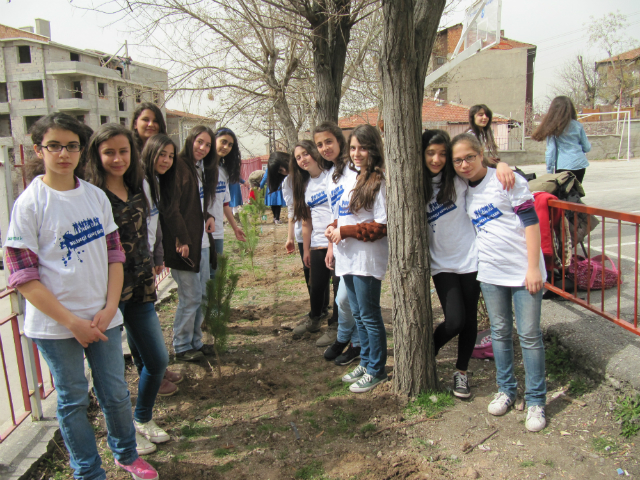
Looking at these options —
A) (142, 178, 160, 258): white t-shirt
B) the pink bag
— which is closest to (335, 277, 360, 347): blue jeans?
(142, 178, 160, 258): white t-shirt

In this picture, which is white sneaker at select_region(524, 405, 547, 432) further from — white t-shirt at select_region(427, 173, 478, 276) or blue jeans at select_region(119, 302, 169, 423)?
blue jeans at select_region(119, 302, 169, 423)

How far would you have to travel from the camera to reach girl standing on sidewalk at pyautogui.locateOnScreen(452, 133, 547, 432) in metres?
Answer: 2.52

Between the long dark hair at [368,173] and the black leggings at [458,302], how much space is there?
2.17 feet

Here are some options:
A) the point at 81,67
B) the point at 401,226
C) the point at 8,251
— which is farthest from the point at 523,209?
the point at 81,67

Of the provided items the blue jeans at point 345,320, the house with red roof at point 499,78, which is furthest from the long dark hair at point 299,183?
the house with red roof at point 499,78

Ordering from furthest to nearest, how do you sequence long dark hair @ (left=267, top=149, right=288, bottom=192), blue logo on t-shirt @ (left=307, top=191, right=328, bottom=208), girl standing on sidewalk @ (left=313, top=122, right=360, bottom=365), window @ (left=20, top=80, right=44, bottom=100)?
window @ (left=20, top=80, right=44, bottom=100) → long dark hair @ (left=267, top=149, right=288, bottom=192) → blue logo on t-shirt @ (left=307, top=191, right=328, bottom=208) → girl standing on sidewalk @ (left=313, top=122, right=360, bottom=365)

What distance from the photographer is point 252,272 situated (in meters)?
7.01

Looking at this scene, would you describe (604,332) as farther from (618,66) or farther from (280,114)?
(618,66)

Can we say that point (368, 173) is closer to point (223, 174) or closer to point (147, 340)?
point (147, 340)

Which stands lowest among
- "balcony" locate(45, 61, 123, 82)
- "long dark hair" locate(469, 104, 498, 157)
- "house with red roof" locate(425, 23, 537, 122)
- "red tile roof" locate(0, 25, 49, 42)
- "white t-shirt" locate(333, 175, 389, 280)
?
"white t-shirt" locate(333, 175, 389, 280)

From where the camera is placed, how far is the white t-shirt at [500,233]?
2555 millimetres

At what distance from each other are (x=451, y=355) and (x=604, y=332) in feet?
3.48

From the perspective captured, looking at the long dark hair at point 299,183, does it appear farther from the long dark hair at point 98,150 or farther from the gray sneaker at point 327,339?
the long dark hair at point 98,150

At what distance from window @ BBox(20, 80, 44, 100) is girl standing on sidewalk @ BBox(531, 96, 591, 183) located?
4777 centimetres
